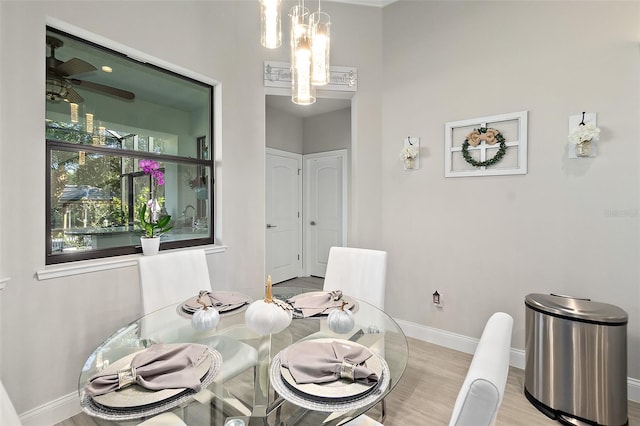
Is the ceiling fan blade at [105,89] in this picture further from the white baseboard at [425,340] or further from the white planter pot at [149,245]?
the white baseboard at [425,340]

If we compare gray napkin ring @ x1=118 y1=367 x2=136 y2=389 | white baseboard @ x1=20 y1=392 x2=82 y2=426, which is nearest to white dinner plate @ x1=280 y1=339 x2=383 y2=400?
gray napkin ring @ x1=118 y1=367 x2=136 y2=389

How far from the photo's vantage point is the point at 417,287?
10.3ft

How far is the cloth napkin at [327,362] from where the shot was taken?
1023 millimetres

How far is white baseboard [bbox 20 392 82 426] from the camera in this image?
1.76 m

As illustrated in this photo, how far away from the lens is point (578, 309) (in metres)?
1.95

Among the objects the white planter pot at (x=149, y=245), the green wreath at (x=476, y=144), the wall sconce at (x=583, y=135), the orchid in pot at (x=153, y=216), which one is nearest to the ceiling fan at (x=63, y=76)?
the orchid in pot at (x=153, y=216)

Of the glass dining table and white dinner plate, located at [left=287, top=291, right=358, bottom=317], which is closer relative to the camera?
the glass dining table

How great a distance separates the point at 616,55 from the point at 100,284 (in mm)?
3881

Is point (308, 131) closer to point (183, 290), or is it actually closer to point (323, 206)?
point (323, 206)

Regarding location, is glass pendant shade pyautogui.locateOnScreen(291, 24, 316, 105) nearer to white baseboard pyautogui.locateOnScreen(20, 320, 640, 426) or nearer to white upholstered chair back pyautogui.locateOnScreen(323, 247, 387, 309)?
white upholstered chair back pyautogui.locateOnScreen(323, 247, 387, 309)

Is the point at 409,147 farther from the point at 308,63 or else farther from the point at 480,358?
the point at 480,358

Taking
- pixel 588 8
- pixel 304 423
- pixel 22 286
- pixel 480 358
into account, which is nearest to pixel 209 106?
pixel 22 286

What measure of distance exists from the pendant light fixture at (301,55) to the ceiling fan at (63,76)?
144 centimetres

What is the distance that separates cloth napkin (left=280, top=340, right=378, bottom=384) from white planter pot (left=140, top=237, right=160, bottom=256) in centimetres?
159
